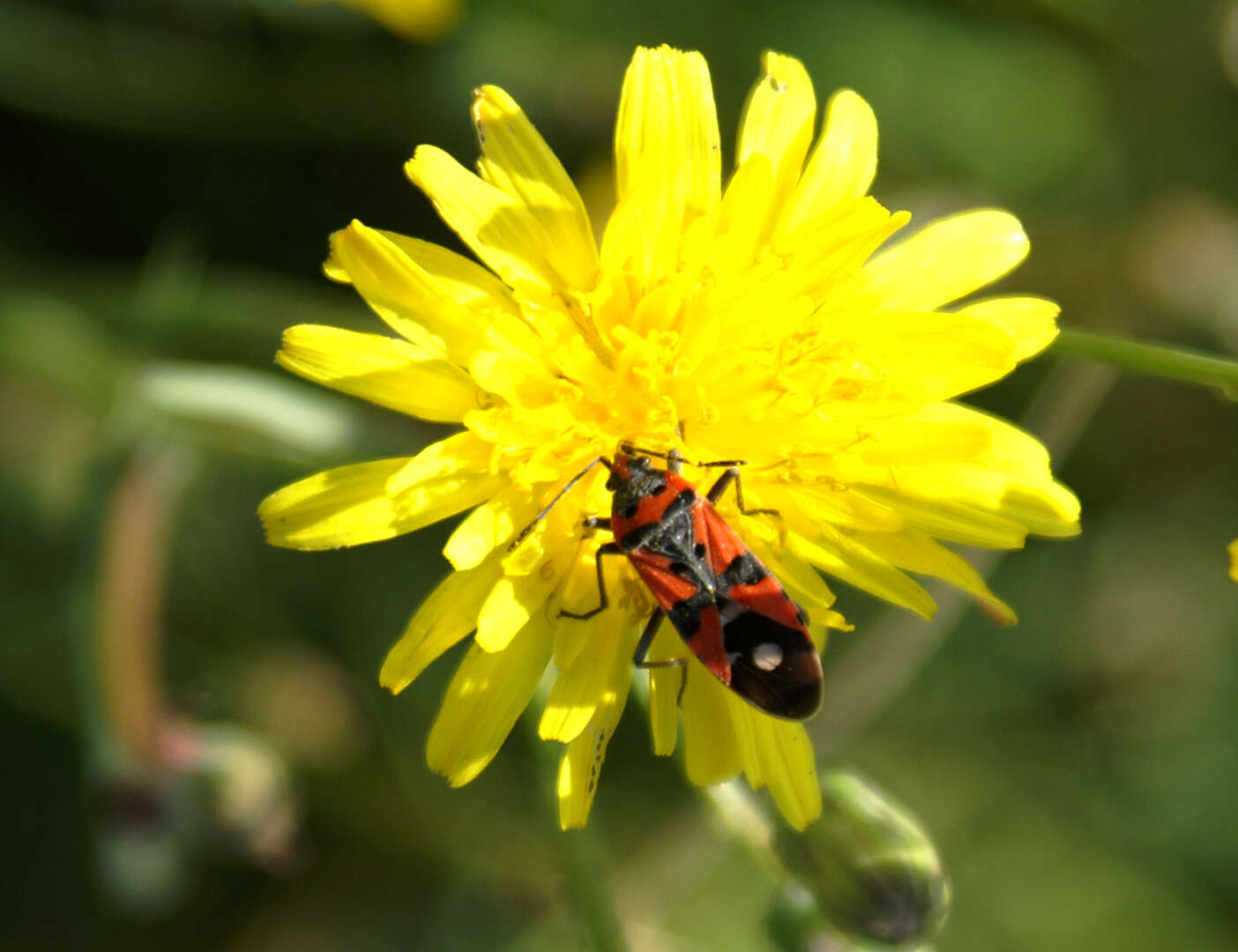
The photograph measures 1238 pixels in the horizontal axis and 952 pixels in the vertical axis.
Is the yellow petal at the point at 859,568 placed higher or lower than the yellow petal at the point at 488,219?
lower

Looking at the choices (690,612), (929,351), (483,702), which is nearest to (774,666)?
(690,612)

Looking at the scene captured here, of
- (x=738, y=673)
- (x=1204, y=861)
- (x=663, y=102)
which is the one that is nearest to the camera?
(x=738, y=673)

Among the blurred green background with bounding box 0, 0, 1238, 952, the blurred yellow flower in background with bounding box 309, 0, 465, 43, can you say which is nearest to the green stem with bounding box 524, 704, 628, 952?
the blurred green background with bounding box 0, 0, 1238, 952

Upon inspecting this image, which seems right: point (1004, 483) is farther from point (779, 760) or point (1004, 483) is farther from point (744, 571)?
point (779, 760)

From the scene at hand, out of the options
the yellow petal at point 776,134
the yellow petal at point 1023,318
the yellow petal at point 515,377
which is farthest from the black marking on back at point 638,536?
the yellow petal at point 1023,318

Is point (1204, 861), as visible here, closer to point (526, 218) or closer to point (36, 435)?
point (526, 218)

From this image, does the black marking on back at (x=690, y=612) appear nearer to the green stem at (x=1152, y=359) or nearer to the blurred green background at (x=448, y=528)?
the green stem at (x=1152, y=359)

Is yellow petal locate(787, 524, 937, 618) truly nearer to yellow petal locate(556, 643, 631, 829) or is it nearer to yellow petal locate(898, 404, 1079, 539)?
yellow petal locate(898, 404, 1079, 539)

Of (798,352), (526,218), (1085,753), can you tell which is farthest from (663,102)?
(1085,753)
